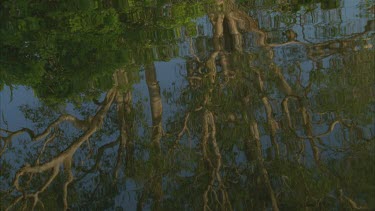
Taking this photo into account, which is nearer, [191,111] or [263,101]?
[263,101]

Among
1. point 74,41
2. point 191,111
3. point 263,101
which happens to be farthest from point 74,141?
point 74,41

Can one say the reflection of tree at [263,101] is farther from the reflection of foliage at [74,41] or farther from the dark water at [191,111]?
the reflection of foliage at [74,41]

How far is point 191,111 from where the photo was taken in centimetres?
595

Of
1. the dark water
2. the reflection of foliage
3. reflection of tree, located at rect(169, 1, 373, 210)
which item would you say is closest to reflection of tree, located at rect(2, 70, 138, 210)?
the dark water

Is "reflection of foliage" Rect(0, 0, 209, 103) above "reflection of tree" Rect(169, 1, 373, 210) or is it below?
above

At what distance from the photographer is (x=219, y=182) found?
4.49m

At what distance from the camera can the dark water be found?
14.5ft

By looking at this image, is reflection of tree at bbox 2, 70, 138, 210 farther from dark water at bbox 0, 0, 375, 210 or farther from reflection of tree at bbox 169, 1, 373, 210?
reflection of tree at bbox 169, 1, 373, 210

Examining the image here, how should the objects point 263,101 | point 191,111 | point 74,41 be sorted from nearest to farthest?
point 263,101, point 191,111, point 74,41

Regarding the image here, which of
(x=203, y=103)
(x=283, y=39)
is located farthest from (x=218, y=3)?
(x=203, y=103)

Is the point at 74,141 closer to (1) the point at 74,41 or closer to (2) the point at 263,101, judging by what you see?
(2) the point at 263,101

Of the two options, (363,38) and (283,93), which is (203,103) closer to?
(283,93)

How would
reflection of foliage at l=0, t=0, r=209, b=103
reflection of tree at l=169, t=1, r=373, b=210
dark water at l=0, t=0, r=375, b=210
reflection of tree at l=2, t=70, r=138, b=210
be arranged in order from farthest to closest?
1. reflection of foliage at l=0, t=0, r=209, b=103
2. reflection of tree at l=2, t=70, r=138, b=210
3. reflection of tree at l=169, t=1, r=373, b=210
4. dark water at l=0, t=0, r=375, b=210

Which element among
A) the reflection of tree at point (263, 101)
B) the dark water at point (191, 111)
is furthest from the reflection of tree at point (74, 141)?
the reflection of tree at point (263, 101)
